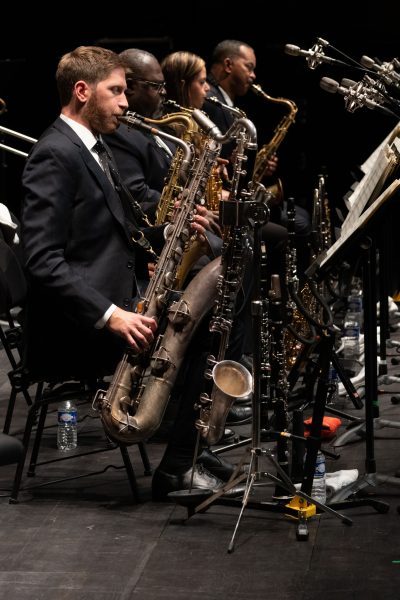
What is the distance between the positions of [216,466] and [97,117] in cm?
133

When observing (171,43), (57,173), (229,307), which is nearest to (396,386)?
(229,307)

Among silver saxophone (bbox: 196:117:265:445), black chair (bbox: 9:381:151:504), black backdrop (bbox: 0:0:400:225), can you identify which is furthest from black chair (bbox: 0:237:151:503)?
black backdrop (bbox: 0:0:400:225)

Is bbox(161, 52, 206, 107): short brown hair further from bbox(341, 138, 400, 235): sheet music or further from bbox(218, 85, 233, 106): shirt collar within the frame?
bbox(341, 138, 400, 235): sheet music

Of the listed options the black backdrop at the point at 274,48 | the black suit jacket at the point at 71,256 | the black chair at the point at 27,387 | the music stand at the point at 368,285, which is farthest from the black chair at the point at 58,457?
the black backdrop at the point at 274,48

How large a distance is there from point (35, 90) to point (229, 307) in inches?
178

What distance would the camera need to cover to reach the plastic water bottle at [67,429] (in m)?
4.39

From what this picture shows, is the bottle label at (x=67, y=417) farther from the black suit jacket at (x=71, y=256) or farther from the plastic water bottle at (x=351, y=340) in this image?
the plastic water bottle at (x=351, y=340)

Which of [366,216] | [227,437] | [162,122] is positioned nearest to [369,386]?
[366,216]

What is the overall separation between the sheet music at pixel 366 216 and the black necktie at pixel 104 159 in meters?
0.98

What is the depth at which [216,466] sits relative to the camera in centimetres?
392

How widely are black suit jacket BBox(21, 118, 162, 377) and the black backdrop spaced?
409 cm

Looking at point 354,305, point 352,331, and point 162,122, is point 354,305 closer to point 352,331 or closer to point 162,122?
point 352,331

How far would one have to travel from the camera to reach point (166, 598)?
2936 mm

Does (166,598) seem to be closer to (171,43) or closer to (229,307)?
(229,307)
